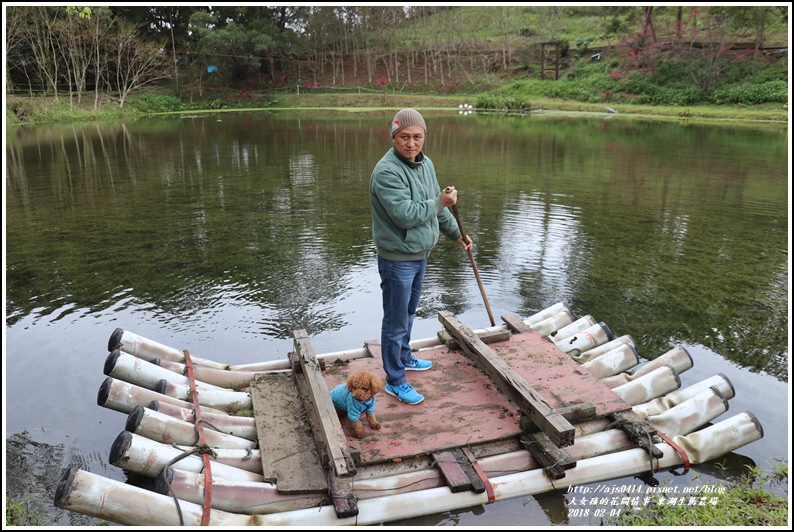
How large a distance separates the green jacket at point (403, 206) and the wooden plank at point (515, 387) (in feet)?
3.89

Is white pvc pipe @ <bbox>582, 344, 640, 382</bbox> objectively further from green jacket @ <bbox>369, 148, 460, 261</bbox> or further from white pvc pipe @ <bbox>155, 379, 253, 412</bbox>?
white pvc pipe @ <bbox>155, 379, 253, 412</bbox>

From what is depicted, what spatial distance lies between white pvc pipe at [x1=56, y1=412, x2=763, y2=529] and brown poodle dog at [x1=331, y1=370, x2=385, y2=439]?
0.63 m

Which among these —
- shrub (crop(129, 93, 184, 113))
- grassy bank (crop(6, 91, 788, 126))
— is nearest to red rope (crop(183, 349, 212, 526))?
grassy bank (crop(6, 91, 788, 126))

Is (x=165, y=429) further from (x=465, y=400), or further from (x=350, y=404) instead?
(x=465, y=400)

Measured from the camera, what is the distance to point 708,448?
4.42 metres

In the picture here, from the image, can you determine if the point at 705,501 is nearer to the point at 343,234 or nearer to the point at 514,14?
the point at 343,234

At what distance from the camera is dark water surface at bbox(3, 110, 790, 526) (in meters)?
5.71

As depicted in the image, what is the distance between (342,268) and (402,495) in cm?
587

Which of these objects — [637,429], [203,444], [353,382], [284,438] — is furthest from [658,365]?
[203,444]

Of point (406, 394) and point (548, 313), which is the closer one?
point (406, 394)

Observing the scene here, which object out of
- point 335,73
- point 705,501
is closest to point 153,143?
point 705,501

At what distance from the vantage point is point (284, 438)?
14.3 feet

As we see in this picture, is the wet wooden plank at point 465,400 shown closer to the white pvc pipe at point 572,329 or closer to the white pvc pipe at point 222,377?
the white pvc pipe at point 572,329

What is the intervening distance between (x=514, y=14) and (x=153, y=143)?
46.6 m
